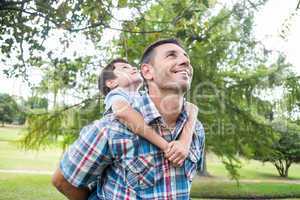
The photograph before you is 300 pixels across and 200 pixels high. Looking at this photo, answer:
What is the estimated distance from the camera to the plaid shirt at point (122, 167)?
1594 mm

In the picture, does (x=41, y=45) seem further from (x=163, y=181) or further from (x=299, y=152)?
(x=299, y=152)

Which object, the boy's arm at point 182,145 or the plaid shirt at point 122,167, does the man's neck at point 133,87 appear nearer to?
the boy's arm at point 182,145

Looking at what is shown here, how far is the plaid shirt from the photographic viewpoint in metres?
1.59

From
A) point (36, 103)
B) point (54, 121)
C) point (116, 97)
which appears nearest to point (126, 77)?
point (116, 97)

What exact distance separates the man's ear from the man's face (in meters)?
0.02

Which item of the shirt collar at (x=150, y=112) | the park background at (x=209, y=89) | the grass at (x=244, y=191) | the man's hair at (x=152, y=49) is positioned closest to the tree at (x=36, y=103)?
the park background at (x=209, y=89)

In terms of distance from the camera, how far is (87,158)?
1.66 meters

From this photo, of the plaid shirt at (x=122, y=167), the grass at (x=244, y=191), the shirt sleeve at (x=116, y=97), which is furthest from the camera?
the grass at (x=244, y=191)

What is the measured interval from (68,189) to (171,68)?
68 centimetres

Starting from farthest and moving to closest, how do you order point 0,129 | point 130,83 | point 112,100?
point 0,129 < point 130,83 < point 112,100

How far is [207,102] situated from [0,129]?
2672 centimetres

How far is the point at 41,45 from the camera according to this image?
554cm

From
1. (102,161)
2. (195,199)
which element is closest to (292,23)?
(102,161)

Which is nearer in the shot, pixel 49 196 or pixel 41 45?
pixel 41 45
